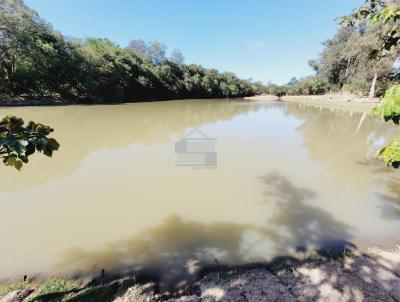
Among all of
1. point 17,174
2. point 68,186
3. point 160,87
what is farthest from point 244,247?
point 160,87

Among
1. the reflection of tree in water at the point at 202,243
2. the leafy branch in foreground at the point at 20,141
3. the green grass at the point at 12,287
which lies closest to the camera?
the leafy branch in foreground at the point at 20,141

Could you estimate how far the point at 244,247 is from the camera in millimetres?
2682

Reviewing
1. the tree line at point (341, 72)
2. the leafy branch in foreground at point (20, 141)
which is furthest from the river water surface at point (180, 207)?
the tree line at point (341, 72)

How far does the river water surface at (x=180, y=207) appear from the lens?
8.52 feet

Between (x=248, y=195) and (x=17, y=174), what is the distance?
4706 mm

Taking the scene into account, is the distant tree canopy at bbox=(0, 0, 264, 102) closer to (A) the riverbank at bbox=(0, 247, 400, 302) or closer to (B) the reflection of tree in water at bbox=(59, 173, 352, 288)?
(B) the reflection of tree in water at bbox=(59, 173, 352, 288)

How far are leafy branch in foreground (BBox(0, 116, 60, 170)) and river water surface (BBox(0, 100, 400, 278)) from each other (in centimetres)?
174

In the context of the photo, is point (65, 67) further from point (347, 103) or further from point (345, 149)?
point (347, 103)

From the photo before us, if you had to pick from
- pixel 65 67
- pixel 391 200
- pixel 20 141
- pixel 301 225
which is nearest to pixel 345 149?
pixel 391 200

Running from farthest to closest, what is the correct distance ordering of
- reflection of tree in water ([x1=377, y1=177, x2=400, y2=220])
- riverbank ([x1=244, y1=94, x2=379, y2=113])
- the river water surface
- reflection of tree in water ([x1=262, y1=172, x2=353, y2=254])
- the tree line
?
the tree line < riverbank ([x1=244, y1=94, x2=379, y2=113]) < reflection of tree in water ([x1=377, y1=177, x2=400, y2=220]) < reflection of tree in water ([x1=262, y1=172, x2=353, y2=254]) < the river water surface

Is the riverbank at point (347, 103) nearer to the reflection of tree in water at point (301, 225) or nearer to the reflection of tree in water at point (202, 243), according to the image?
the reflection of tree in water at point (301, 225)

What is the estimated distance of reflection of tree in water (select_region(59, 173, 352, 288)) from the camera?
2393 mm

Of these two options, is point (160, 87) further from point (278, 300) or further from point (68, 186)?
point (278, 300)

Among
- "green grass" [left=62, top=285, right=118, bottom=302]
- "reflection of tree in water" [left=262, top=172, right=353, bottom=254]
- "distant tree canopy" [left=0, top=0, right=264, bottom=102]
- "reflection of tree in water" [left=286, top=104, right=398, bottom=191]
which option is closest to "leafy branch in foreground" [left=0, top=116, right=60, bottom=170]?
"green grass" [left=62, top=285, right=118, bottom=302]
